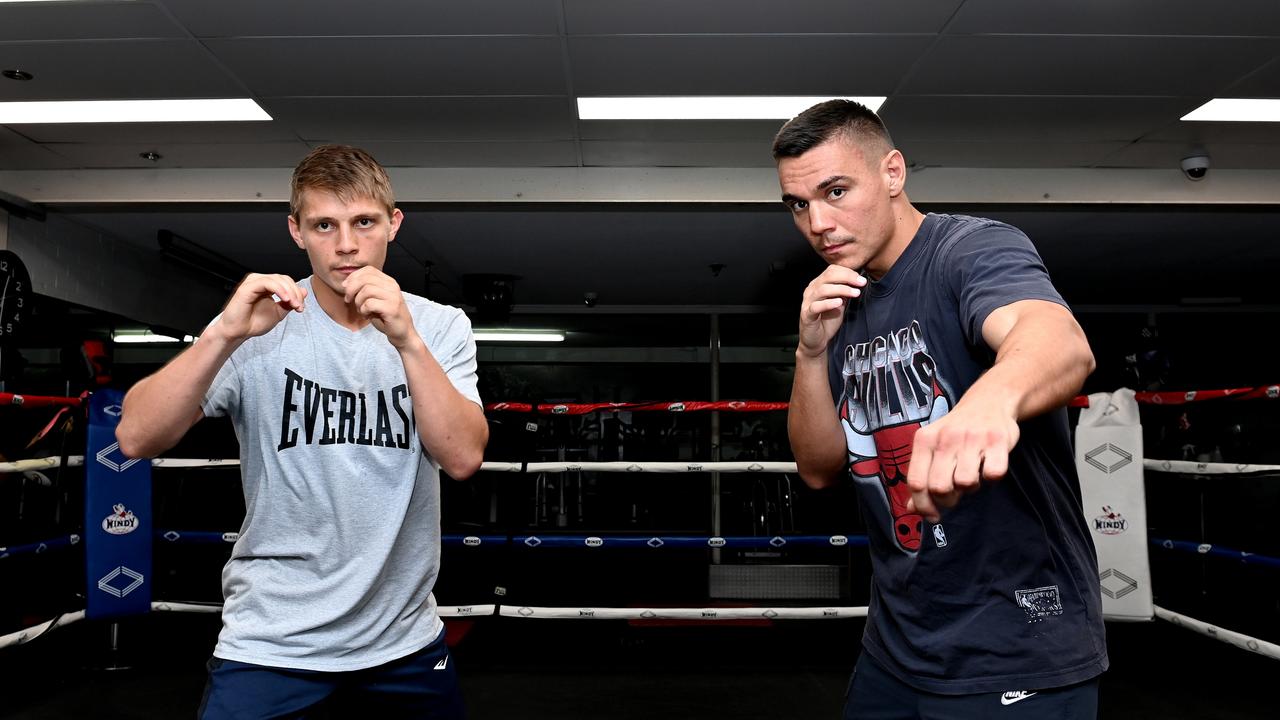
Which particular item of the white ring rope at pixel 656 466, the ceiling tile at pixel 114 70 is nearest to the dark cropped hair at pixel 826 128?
the white ring rope at pixel 656 466

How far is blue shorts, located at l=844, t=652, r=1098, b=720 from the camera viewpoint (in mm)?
986

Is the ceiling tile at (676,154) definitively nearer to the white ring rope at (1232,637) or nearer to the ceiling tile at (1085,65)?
the ceiling tile at (1085,65)

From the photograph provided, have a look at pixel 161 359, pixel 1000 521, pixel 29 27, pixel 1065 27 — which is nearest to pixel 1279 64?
pixel 1065 27

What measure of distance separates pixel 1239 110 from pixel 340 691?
441cm

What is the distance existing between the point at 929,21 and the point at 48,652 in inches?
187

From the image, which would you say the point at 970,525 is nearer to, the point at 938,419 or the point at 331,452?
the point at 938,419

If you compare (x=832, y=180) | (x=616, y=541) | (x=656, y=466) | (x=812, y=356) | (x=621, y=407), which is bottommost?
(x=616, y=541)

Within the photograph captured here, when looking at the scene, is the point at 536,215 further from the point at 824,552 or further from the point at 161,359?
the point at 161,359

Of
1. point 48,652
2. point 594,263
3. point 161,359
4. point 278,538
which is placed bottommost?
point 48,652

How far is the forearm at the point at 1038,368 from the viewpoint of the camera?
0.73 meters

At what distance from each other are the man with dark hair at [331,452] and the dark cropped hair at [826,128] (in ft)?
1.96

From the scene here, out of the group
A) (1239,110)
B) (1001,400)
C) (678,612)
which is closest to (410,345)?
(1001,400)

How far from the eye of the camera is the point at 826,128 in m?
1.17

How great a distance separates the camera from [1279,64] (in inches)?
129
